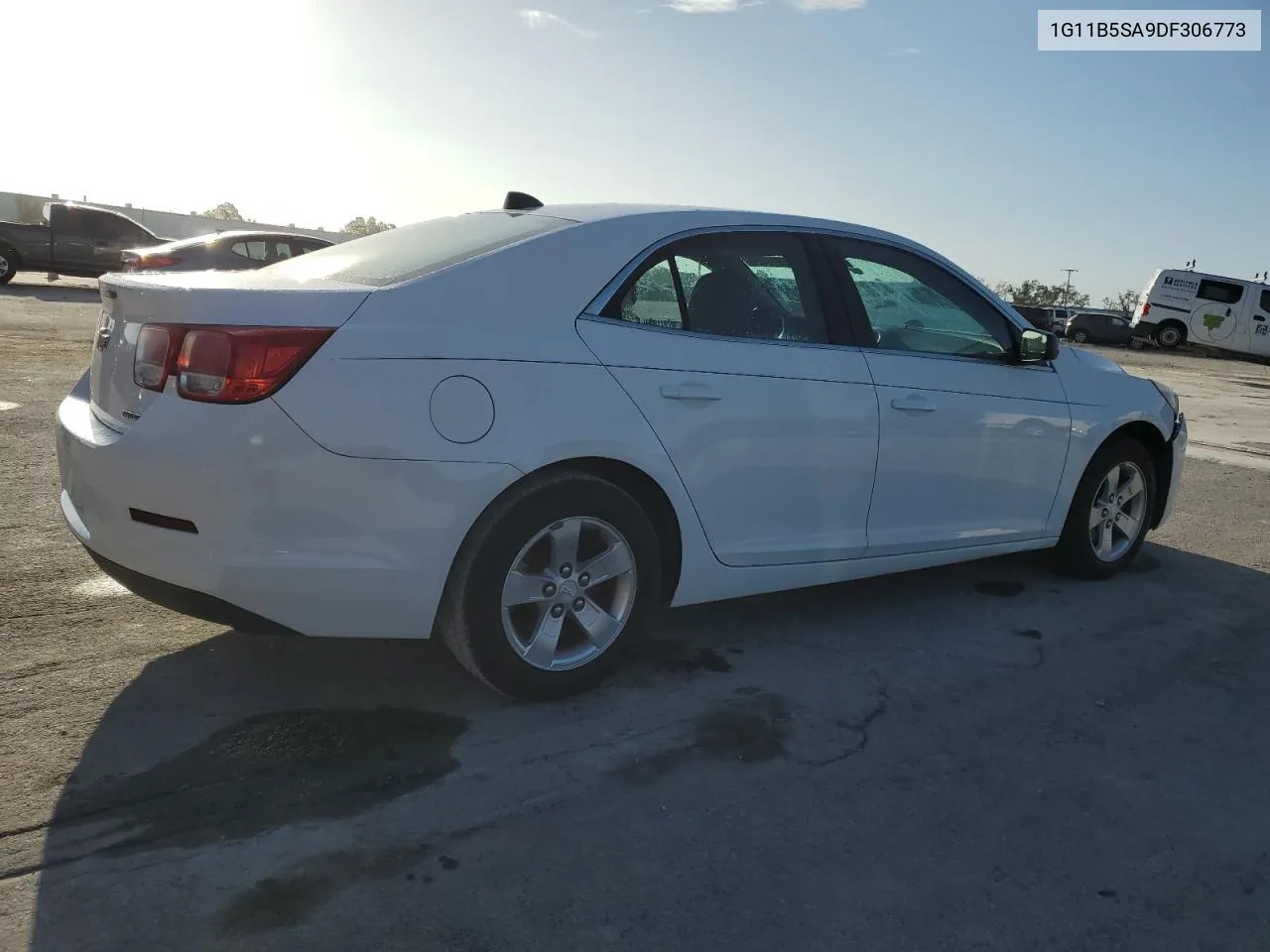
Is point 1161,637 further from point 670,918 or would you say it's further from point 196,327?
point 196,327

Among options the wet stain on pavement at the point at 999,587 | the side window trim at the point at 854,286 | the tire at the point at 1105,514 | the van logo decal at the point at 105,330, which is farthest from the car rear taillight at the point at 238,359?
the tire at the point at 1105,514

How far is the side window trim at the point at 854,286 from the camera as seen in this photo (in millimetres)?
3965

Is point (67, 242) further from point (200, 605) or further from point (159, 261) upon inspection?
point (200, 605)

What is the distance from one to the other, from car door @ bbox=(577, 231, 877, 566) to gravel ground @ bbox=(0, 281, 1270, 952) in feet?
1.71

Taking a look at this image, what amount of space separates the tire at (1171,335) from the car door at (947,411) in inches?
1205

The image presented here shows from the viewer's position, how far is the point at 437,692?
10.9 ft

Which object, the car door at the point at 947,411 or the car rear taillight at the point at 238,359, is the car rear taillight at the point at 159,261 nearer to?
the car door at the point at 947,411

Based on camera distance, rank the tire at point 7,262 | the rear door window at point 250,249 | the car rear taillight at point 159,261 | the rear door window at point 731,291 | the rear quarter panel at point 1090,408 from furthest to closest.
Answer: the tire at point 7,262 < the rear door window at point 250,249 < the car rear taillight at point 159,261 < the rear quarter panel at point 1090,408 < the rear door window at point 731,291

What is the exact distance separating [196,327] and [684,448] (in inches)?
57.6

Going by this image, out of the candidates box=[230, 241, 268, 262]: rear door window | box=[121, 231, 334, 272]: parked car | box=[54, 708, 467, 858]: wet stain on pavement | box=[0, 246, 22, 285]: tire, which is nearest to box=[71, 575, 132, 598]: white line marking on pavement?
box=[54, 708, 467, 858]: wet stain on pavement

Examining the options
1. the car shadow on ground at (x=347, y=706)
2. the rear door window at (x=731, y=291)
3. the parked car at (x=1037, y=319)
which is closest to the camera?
the car shadow on ground at (x=347, y=706)

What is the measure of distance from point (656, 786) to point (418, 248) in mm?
1870

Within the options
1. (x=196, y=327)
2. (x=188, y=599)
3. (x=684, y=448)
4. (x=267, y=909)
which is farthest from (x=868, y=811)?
(x=196, y=327)

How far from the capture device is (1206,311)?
30.6 m
